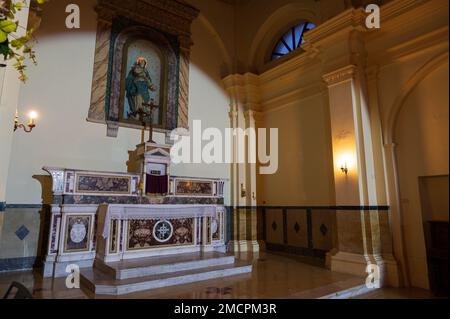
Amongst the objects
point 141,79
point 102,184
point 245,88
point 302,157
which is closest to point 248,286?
point 102,184

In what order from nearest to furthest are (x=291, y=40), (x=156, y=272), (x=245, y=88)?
(x=156, y=272), (x=291, y=40), (x=245, y=88)

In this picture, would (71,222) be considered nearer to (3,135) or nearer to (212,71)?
(3,135)

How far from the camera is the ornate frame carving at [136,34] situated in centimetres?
648

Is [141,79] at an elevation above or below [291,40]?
below

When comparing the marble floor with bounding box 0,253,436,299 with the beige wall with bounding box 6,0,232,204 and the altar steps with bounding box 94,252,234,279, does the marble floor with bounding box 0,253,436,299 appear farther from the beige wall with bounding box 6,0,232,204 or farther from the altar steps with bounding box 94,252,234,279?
the beige wall with bounding box 6,0,232,204

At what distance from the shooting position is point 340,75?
5.58 meters

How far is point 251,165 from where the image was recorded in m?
7.81

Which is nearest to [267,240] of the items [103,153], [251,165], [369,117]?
[251,165]

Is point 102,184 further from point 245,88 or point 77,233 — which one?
point 245,88

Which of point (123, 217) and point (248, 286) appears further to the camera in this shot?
point (123, 217)

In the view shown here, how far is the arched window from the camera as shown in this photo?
7.45 m

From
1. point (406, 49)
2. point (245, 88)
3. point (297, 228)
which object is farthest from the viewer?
point (245, 88)

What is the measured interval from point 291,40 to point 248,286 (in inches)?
244

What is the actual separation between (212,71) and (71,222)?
525 centimetres
